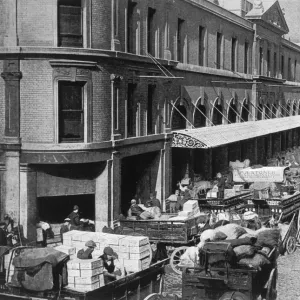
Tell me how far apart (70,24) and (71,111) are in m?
2.85

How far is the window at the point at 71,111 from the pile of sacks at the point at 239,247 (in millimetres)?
7258

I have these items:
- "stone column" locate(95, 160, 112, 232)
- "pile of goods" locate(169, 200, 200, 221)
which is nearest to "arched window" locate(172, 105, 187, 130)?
"stone column" locate(95, 160, 112, 232)

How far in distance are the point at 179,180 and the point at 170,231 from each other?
43.6 ft

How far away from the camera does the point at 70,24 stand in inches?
774

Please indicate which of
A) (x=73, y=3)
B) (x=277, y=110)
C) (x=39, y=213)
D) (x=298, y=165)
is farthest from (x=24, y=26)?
(x=277, y=110)

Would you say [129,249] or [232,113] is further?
[232,113]

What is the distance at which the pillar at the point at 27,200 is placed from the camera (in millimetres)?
19359

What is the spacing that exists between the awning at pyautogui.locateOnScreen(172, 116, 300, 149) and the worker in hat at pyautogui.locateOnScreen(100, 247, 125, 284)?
11.9 m

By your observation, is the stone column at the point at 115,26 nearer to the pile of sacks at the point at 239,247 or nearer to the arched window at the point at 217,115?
the pile of sacks at the point at 239,247

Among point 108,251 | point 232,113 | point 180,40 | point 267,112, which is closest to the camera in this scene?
point 108,251

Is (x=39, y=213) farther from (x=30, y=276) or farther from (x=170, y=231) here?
(x=30, y=276)

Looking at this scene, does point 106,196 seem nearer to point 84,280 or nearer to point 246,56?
point 84,280

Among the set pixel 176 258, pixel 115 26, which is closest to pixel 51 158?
pixel 115 26

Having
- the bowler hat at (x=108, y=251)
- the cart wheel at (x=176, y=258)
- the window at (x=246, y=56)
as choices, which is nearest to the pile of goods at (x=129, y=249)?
the bowler hat at (x=108, y=251)
